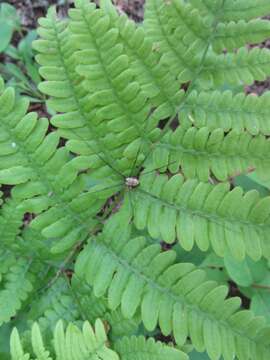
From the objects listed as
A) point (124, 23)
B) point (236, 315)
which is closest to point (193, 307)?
point (236, 315)

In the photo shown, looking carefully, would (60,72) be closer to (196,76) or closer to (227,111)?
(196,76)

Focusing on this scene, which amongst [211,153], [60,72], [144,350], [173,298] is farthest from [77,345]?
[60,72]

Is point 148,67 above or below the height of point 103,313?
above

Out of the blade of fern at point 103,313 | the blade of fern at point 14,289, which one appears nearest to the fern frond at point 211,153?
the blade of fern at point 103,313

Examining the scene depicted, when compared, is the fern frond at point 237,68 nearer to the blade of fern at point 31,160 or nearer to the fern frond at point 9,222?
the blade of fern at point 31,160

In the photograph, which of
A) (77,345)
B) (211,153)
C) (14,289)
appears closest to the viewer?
(77,345)

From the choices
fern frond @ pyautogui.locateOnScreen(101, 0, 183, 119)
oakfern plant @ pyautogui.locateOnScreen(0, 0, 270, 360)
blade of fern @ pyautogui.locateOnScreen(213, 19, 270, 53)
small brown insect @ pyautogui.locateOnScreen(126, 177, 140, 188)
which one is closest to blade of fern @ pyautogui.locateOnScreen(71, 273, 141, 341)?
oakfern plant @ pyautogui.locateOnScreen(0, 0, 270, 360)
